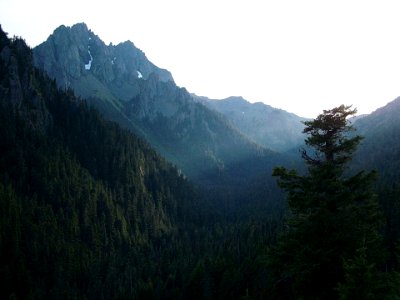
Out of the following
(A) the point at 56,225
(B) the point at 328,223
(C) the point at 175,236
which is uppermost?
(B) the point at 328,223

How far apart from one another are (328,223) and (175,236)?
603ft

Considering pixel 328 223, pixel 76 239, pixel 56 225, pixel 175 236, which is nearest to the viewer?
pixel 328 223

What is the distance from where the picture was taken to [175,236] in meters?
198

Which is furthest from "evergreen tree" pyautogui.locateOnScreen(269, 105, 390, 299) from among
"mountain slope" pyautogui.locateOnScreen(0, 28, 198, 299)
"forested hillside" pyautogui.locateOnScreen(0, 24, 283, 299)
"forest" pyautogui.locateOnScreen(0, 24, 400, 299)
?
"mountain slope" pyautogui.locateOnScreen(0, 28, 198, 299)

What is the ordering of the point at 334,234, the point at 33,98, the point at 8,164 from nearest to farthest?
the point at 334,234 → the point at 8,164 → the point at 33,98

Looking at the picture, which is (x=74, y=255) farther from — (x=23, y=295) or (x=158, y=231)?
(x=158, y=231)

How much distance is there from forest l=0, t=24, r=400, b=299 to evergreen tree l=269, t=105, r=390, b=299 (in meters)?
0.05

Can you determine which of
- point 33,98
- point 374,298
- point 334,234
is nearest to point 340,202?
point 334,234

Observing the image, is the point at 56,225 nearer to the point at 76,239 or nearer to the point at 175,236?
the point at 76,239

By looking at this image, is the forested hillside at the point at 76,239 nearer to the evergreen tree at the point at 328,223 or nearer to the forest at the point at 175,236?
the forest at the point at 175,236

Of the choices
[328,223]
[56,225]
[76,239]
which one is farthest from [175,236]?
[328,223]

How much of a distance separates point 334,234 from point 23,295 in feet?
359

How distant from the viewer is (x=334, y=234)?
19109 millimetres

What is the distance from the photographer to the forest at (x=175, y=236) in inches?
757
